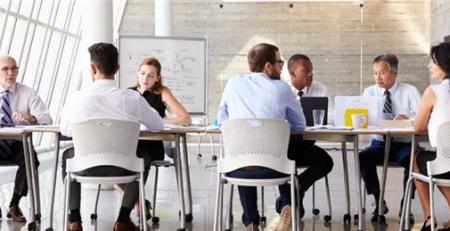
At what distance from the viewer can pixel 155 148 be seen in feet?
15.4

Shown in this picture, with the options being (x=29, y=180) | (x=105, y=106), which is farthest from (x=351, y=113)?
(x=29, y=180)

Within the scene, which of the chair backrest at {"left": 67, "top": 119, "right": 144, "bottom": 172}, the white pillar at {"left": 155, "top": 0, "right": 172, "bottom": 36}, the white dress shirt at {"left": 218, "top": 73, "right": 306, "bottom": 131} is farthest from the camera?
the white pillar at {"left": 155, "top": 0, "right": 172, "bottom": 36}

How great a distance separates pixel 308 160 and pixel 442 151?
1.06m

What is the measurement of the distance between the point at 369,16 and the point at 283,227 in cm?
1171

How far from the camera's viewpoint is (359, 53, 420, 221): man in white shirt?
4.86 m

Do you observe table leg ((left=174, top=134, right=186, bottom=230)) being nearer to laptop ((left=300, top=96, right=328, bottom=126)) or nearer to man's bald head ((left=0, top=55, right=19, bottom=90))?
laptop ((left=300, top=96, right=328, bottom=126))

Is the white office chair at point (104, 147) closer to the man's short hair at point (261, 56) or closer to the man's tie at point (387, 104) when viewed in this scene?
the man's short hair at point (261, 56)

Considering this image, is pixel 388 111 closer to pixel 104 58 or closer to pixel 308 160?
pixel 308 160

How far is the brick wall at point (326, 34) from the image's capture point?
14.6 m

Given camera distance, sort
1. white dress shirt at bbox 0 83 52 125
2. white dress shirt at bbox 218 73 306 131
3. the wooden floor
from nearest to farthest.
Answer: white dress shirt at bbox 218 73 306 131 < the wooden floor < white dress shirt at bbox 0 83 52 125

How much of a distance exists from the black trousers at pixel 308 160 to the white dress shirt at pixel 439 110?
84cm

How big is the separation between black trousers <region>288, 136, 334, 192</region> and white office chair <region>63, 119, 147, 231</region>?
1.16 metres

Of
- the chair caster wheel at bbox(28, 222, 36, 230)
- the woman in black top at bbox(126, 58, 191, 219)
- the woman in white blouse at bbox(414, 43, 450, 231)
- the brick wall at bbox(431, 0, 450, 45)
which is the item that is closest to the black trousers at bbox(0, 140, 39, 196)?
the chair caster wheel at bbox(28, 222, 36, 230)

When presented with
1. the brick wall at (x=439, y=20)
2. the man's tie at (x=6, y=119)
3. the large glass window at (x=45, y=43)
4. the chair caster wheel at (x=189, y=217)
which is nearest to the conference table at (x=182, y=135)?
the man's tie at (x=6, y=119)
